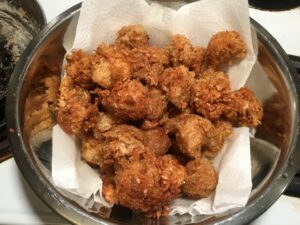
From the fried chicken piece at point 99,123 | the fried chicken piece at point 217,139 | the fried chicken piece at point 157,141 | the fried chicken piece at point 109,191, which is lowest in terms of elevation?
the fried chicken piece at point 109,191

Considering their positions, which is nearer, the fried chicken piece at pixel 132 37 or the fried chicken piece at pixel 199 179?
the fried chicken piece at pixel 199 179

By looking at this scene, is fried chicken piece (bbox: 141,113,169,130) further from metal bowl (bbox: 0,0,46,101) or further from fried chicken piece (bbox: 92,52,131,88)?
metal bowl (bbox: 0,0,46,101)

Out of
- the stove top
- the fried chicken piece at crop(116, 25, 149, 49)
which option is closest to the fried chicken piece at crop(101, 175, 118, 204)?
the fried chicken piece at crop(116, 25, 149, 49)

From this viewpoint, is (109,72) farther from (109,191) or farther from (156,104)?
(109,191)

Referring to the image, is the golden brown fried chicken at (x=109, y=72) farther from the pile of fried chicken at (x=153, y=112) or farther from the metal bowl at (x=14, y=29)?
the metal bowl at (x=14, y=29)

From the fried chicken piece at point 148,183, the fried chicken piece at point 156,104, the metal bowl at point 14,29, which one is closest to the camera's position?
the fried chicken piece at point 148,183

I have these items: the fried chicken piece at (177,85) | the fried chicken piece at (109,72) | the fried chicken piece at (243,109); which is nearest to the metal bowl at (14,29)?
the fried chicken piece at (109,72)
